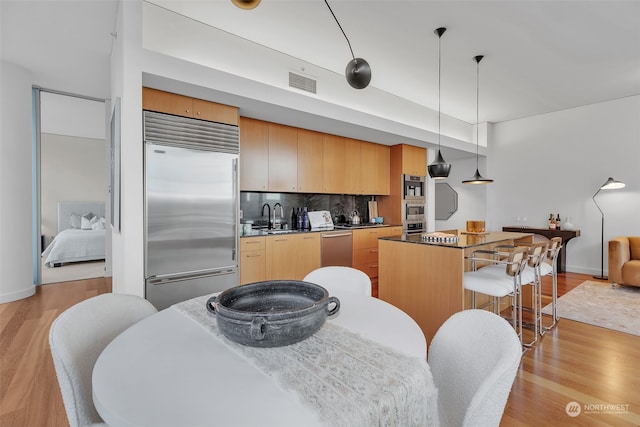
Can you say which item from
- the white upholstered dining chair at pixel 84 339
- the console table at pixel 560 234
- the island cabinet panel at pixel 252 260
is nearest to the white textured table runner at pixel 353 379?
the white upholstered dining chair at pixel 84 339

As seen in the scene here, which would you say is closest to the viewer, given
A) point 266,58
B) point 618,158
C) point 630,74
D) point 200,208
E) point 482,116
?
point 200,208

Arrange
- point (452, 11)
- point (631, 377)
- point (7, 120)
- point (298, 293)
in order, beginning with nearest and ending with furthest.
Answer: point (298, 293) → point (631, 377) → point (452, 11) → point (7, 120)

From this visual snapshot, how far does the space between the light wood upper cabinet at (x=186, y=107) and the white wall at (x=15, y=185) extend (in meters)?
2.39

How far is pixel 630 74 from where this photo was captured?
13.1 feet

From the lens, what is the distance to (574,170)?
530 centimetres

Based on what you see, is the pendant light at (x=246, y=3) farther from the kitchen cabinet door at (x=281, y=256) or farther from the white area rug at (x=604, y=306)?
the white area rug at (x=604, y=306)

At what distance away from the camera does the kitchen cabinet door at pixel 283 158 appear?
384 cm

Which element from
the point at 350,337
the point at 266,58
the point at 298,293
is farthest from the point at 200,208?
the point at 350,337

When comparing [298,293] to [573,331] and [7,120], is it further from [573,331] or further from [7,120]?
[7,120]

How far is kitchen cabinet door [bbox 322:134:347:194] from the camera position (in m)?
4.37

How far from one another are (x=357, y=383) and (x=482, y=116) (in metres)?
6.35

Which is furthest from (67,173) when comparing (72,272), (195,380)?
(195,380)

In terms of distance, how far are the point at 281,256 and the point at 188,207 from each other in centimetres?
123

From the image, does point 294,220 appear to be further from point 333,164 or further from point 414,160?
point 414,160
